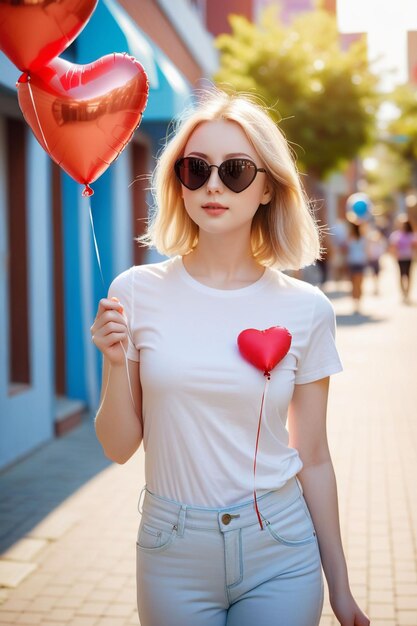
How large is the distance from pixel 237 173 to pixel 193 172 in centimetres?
12

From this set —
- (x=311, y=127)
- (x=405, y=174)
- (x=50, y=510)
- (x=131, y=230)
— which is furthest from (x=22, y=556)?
(x=405, y=174)

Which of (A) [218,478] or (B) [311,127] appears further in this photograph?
(B) [311,127]

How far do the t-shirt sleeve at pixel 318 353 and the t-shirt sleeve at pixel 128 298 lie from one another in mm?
434

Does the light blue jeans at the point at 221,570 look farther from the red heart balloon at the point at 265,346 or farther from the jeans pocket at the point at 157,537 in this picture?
the red heart balloon at the point at 265,346

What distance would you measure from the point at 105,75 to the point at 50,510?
3.94m

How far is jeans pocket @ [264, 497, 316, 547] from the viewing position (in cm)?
242

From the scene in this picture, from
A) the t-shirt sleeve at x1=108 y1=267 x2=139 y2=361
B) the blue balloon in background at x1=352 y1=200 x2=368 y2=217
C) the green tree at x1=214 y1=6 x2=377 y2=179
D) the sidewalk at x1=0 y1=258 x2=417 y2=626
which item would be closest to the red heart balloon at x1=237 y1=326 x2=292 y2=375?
the t-shirt sleeve at x1=108 y1=267 x2=139 y2=361

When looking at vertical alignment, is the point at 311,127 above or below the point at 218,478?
above

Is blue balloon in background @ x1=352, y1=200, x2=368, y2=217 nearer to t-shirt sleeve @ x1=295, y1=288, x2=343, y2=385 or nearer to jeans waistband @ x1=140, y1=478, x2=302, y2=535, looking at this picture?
t-shirt sleeve @ x1=295, y1=288, x2=343, y2=385

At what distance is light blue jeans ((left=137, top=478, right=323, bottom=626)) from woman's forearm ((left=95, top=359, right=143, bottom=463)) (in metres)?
0.18

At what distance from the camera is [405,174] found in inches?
3076

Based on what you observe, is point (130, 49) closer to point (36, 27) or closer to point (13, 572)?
point (13, 572)

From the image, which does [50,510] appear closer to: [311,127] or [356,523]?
[356,523]

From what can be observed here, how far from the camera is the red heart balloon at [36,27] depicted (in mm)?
2795
